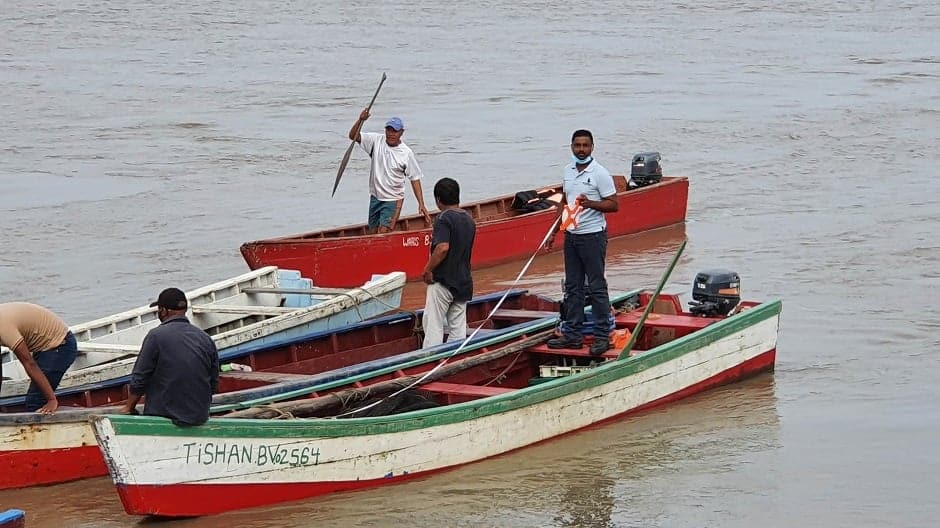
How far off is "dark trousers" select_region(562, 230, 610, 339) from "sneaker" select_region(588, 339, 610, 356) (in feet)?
0.13

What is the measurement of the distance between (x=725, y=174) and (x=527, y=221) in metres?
7.24

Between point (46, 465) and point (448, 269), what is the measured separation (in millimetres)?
3158

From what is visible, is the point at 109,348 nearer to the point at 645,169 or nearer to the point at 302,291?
the point at 302,291

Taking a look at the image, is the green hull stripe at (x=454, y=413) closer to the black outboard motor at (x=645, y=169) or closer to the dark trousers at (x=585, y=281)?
the dark trousers at (x=585, y=281)

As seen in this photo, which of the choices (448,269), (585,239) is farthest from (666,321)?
(448,269)

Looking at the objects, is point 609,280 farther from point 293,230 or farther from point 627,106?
point 627,106

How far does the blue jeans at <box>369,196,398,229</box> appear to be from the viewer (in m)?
15.3

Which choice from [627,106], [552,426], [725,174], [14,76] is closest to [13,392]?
[552,426]

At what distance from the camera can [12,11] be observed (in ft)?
146

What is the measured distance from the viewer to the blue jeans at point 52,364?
32.3 ft

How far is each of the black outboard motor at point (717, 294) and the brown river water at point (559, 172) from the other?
2.35 feet

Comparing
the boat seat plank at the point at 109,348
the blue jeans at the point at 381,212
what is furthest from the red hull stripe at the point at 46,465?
the blue jeans at the point at 381,212

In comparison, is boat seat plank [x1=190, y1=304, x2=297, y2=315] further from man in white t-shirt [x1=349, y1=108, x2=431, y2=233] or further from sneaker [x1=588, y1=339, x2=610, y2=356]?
sneaker [x1=588, y1=339, x2=610, y2=356]

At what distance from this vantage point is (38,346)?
973cm
